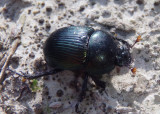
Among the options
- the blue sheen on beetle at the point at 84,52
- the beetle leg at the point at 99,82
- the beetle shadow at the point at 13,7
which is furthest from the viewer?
the beetle shadow at the point at 13,7

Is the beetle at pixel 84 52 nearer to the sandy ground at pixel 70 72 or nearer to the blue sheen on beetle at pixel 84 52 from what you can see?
the blue sheen on beetle at pixel 84 52

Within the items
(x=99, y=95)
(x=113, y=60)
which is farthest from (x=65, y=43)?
(x=99, y=95)

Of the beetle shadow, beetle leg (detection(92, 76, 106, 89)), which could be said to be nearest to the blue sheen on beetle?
beetle leg (detection(92, 76, 106, 89))

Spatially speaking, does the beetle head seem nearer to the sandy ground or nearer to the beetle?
the beetle

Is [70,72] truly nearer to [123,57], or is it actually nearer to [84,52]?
[84,52]

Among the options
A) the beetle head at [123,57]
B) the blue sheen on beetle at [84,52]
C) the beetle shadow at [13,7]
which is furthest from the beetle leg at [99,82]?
the beetle shadow at [13,7]

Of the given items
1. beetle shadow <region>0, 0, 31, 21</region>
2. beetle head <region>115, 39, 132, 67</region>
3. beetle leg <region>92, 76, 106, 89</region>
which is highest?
beetle shadow <region>0, 0, 31, 21</region>
